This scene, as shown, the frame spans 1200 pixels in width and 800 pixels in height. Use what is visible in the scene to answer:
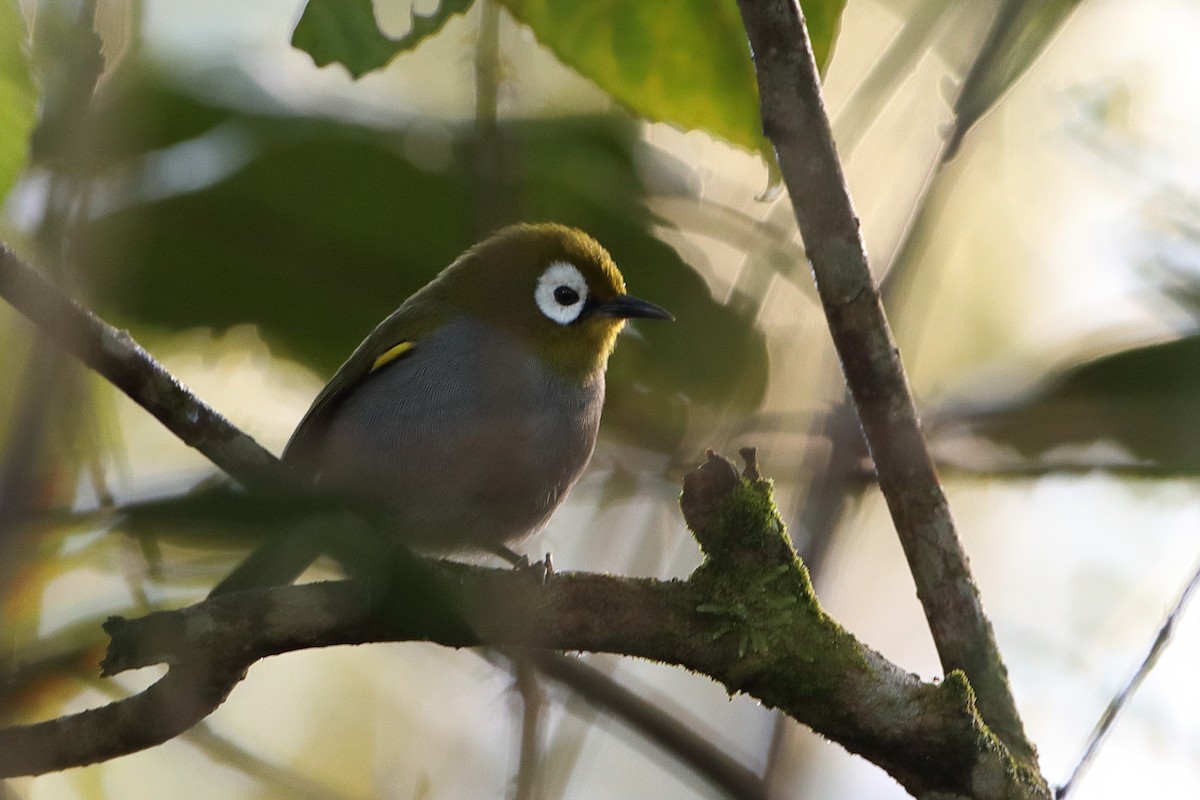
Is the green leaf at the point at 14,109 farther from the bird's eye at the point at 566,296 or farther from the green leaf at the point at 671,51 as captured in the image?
the bird's eye at the point at 566,296

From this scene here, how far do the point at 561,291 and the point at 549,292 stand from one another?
45 millimetres

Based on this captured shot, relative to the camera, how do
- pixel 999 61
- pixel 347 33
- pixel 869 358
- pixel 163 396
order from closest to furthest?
pixel 347 33 → pixel 163 396 → pixel 869 358 → pixel 999 61

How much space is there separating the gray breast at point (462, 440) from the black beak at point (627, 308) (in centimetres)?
33

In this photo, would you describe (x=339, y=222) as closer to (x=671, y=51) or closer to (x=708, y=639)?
(x=671, y=51)

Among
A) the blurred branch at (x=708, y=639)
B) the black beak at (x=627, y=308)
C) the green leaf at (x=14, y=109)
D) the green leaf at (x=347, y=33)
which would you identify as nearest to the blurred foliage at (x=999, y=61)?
the black beak at (x=627, y=308)

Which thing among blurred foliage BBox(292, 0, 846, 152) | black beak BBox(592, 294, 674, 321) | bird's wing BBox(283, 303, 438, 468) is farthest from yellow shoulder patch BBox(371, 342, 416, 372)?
blurred foliage BBox(292, 0, 846, 152)

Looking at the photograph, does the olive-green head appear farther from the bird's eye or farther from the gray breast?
the gray breast

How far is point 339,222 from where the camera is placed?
407cm

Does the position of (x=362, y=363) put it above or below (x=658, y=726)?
above

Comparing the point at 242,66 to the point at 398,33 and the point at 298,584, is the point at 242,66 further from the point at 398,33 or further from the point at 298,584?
the point at 298,584

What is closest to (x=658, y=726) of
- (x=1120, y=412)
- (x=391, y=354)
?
(x=391, y=354)

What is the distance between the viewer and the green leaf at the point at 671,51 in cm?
264

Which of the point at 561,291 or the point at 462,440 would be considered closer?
the point at 462,440

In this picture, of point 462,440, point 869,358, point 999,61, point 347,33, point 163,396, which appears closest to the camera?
point 347,33
